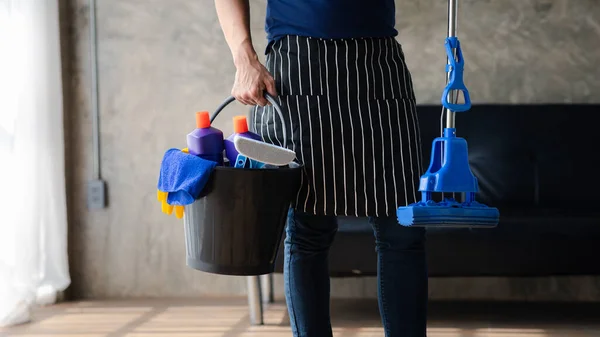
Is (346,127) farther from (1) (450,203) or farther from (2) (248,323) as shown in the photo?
(2) (248,323)

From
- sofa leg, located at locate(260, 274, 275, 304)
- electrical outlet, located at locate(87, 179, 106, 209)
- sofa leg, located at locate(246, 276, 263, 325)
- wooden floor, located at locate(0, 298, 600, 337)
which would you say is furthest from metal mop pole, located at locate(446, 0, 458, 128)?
electrical outlet, located at locate(87, 179, 106, 209)

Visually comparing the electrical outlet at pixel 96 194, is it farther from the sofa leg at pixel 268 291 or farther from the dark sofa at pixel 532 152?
the dark sofa at pixel 532 152

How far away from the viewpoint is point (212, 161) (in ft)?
4.00

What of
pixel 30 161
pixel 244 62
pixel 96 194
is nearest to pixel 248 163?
pixel 244 62

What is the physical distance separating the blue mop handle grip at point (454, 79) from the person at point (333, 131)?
0.29 meters

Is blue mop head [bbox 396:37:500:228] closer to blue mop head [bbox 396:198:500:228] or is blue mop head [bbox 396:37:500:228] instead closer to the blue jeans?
blue mop head [bbox 396:198:500:228]

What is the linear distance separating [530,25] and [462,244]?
998 mm

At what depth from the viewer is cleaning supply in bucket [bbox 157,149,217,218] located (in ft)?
3.95

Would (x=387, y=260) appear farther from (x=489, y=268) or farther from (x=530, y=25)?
(x=530, y=25)

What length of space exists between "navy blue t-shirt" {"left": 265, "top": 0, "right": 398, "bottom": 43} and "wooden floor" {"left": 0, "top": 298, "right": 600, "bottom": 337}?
3.82ft

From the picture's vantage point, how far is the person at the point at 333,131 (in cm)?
134

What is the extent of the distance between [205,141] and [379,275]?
0.38m

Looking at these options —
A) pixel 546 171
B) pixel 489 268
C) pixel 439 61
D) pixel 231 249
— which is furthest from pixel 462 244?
pixel 231 249

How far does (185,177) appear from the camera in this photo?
3.97 feet
